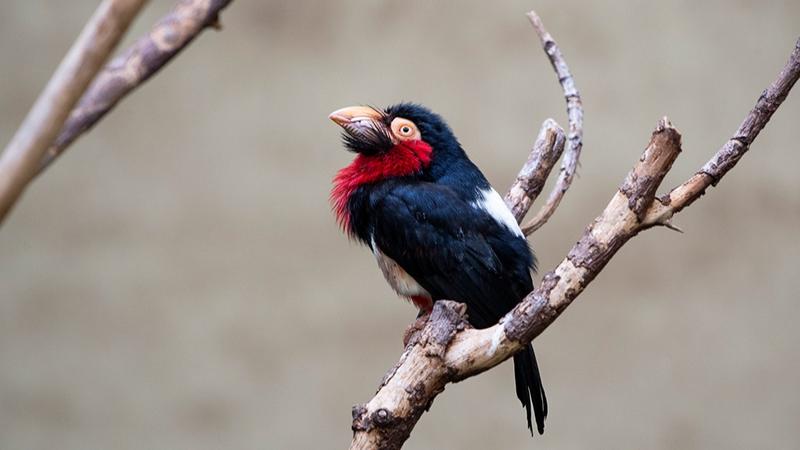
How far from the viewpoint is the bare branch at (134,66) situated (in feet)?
3.83

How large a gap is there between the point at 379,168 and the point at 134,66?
4.08 feet

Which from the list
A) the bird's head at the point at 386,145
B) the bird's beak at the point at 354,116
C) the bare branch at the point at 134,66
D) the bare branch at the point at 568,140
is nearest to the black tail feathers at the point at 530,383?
the bare branch at the point at 568,140

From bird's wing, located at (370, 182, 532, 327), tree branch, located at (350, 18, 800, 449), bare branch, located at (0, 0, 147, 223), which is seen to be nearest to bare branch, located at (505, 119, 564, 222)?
bird's wing, located at (370, 182, 532, 327)

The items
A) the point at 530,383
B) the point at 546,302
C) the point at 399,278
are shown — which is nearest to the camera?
the point at 546,302

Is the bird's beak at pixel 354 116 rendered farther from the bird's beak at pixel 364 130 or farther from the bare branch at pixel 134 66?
the bare branch at pixel 134 66

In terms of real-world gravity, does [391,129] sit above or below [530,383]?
above

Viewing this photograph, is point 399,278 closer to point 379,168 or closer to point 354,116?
point 379,168

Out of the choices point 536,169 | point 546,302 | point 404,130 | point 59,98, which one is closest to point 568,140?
point 536,169

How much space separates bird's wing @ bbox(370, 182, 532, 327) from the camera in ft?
7.18

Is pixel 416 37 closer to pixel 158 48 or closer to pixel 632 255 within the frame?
pixel 632 255

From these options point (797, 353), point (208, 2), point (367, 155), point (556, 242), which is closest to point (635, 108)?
point (556, 242)

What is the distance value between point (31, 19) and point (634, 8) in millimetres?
2449

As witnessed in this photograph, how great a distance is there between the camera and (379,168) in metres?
2.39

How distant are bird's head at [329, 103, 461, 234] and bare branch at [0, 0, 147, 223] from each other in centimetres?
145
